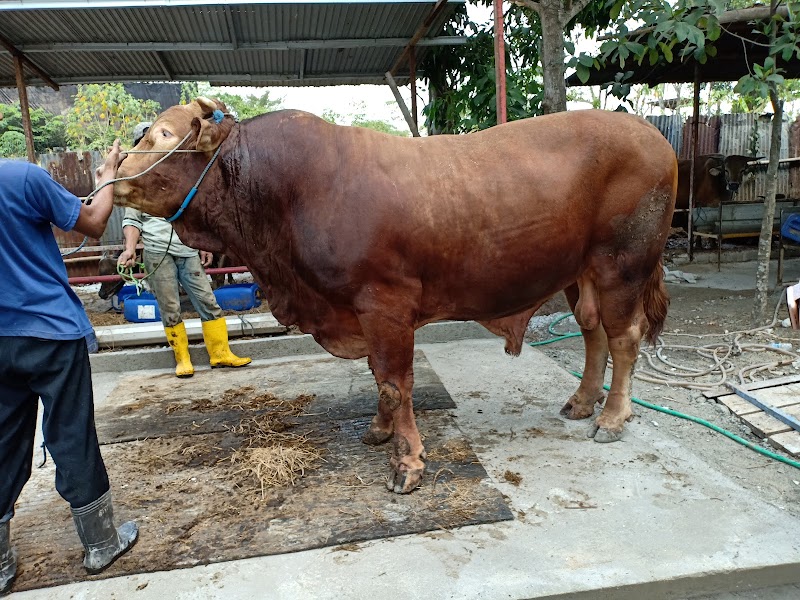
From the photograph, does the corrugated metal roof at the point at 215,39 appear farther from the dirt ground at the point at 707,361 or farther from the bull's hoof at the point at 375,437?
the bull's hoof at the point at 375,437

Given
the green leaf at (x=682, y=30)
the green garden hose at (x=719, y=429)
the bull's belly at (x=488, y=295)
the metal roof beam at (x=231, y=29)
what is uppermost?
the metal roof beam at (x=231, y=29)

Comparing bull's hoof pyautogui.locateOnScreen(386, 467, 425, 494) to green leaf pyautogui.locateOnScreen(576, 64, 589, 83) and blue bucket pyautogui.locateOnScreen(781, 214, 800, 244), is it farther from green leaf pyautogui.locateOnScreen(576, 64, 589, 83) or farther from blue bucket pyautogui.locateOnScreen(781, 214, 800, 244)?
blue bucket pyautogui.locateOnScreen(781, 214, 800, 244)

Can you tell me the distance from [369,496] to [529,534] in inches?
32.2

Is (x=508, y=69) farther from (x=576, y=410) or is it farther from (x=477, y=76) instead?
(x=576, y=410)

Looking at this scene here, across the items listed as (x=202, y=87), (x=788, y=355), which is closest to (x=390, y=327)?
(x=788, y=355)

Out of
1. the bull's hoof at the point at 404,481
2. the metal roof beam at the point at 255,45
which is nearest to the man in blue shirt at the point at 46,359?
the bull's hoof at the point at 404,481

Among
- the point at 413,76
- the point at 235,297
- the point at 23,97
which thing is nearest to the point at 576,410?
the point at 235,297

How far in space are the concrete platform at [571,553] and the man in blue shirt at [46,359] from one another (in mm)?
257

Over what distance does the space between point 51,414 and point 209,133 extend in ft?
4.87

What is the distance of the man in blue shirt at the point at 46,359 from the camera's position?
2326 mm

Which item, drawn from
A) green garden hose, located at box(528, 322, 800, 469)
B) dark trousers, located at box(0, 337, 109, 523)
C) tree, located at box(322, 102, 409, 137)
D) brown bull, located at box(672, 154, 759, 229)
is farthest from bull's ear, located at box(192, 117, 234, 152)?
tree, located at box(322, 102, 409, 137)

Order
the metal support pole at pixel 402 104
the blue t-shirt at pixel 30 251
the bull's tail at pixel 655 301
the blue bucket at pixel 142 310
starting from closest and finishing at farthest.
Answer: the blue t-shirt at pixel 30 251 → the bull's tail at pixel 655 301 → the blue bucket at pixel 142 310 → the metal support pole at pixel 402 104

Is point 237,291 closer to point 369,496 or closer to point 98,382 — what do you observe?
point 98,382

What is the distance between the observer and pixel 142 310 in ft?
20.2
